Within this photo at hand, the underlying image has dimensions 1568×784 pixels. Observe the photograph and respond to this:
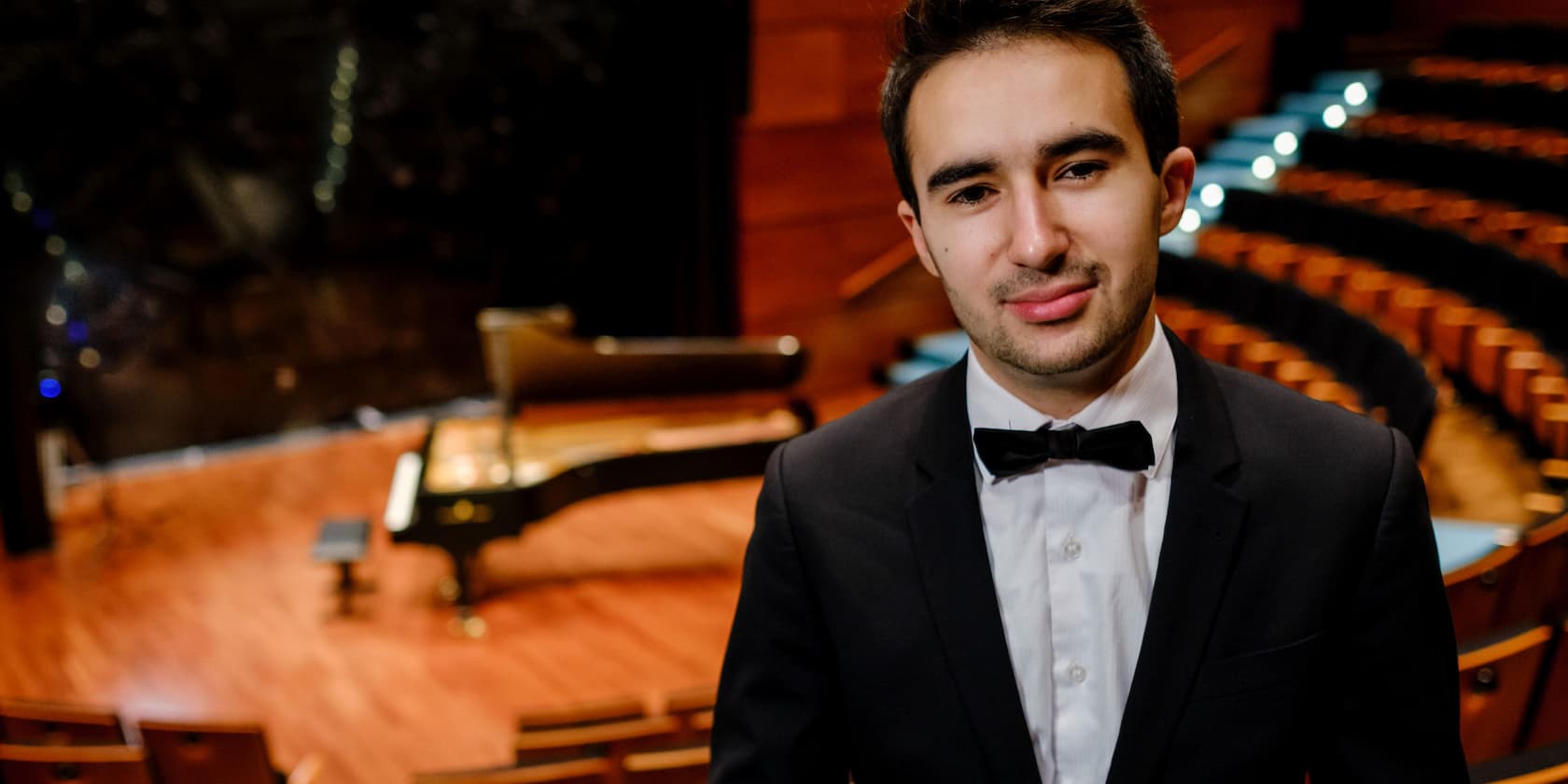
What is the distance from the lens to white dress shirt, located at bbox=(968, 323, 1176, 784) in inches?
33.2

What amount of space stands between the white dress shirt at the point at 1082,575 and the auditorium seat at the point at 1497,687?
1.05 meters

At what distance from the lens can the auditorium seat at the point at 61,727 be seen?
2420 mm

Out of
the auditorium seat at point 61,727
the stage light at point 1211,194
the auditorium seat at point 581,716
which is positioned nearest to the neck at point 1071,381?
the auditorium seat at point 581,716

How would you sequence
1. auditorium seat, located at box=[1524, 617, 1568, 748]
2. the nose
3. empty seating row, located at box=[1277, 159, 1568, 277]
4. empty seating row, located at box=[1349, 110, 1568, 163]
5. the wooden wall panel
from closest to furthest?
the nose < auditorium seat, located at box=[1524, 617, 1568, 748] < empty seating row, located at box=[1277, 159, 1568, 277] < empty seating row, located at box=[1349, 110, 1568, 163] < the wooden wall panel

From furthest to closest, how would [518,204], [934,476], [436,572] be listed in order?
1. [518,204]
2. [436,572]
3. [934,476]

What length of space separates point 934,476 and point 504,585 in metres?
3.39

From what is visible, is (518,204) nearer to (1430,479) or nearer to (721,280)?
(721,280)

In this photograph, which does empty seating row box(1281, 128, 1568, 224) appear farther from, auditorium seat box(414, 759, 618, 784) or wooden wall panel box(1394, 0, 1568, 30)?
auditorium seat box(414, 759, 618, 784)

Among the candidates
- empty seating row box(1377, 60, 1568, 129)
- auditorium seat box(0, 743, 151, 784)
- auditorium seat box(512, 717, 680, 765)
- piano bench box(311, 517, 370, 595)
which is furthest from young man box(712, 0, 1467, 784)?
empty seating row box(1377, 60, 1568, 129)

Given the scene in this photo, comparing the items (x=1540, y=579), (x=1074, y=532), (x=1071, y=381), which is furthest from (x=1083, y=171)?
(x=1540, y=579)

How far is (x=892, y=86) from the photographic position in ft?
2.83

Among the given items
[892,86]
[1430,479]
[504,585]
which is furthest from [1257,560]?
[504,585]

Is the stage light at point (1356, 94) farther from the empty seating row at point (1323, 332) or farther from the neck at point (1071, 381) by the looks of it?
the neck at point (1071, 381)

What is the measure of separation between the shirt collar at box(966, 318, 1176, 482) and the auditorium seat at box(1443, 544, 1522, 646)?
1409mm
